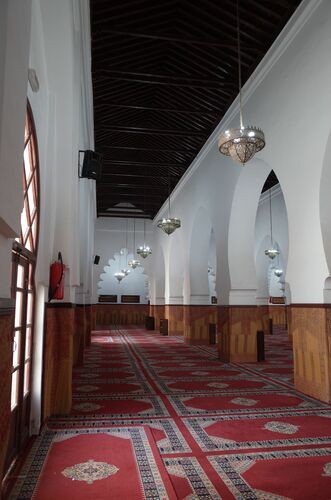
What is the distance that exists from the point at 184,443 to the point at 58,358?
1.48 meters

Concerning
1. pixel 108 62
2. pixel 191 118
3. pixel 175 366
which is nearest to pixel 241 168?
pixel 191 118

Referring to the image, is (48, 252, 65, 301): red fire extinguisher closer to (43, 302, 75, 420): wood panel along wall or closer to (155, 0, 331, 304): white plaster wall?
(43, 302, 75, 420): wood panel along wall

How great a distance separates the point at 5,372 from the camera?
1603 mm

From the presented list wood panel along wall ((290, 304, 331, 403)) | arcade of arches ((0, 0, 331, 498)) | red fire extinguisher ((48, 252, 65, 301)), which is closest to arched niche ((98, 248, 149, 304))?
arcade of arches ((0, 0, 331, 498))

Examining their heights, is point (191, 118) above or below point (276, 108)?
above

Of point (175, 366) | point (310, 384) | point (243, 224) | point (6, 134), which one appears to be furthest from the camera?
point (243, 224)

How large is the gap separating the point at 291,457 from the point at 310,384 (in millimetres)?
2012

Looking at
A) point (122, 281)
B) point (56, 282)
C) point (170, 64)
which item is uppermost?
point (170, 64)

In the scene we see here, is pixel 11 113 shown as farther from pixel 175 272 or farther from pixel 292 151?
pixel 175 272

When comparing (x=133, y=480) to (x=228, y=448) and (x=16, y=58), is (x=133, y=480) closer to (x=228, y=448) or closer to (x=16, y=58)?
(x=228, y=448)

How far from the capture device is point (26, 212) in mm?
3043

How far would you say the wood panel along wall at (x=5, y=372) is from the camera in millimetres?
1543

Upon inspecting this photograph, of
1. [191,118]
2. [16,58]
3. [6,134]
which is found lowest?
[6,134]

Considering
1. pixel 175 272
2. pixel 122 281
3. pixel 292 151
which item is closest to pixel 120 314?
pixel 122 281
